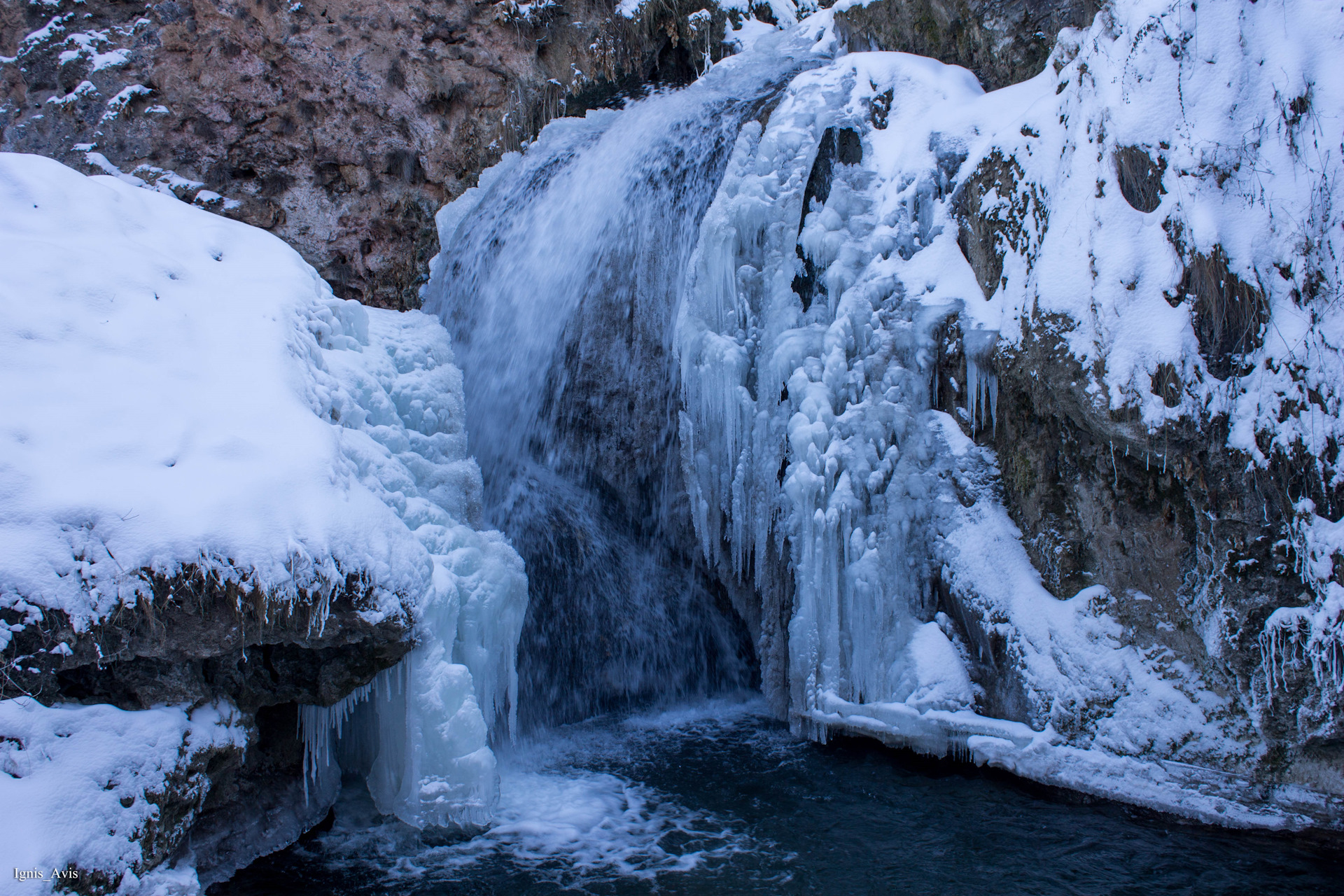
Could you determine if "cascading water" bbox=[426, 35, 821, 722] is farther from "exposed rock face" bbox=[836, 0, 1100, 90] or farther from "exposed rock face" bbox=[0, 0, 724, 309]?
"exposed rock face" bbox=[0, 0, 724, 309]

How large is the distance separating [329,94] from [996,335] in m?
6.59

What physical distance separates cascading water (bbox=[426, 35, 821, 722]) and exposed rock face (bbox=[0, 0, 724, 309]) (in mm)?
1711

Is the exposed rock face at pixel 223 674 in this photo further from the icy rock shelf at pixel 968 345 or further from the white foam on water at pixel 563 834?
the icy rock shelf at pixel 968 345

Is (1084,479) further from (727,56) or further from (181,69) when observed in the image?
(181,69)

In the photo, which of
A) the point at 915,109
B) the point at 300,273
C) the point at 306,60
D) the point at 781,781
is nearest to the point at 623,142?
the point at 915,109

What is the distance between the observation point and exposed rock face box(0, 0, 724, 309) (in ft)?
24.8

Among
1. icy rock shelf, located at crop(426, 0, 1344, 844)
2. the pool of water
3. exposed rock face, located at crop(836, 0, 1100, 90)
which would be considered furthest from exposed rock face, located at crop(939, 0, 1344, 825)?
exposed rock face, located at crop(836, 0, 1100, 90)

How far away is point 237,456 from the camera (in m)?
3.35

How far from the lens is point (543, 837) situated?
405cm

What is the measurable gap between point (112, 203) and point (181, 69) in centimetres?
440

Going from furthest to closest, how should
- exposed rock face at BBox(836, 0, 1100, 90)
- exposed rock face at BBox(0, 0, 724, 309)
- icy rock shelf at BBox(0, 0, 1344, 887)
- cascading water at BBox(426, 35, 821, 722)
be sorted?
exposed rock face at BBox(0, 0, 724, 309) < cascading water at BBox(426, 35, 821, 722) < exposed rock face at BBox(836, 0, 1100, 90) < icy rock shelf at BBox(0, 0, 1344, 887)

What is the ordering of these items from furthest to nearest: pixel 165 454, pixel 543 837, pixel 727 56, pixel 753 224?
pixel 727 56 → pixel 753 224 → pixel 543 837 → pixel 165 454

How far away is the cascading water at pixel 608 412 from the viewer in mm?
5957

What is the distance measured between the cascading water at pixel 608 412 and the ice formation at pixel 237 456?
46.2 inches
